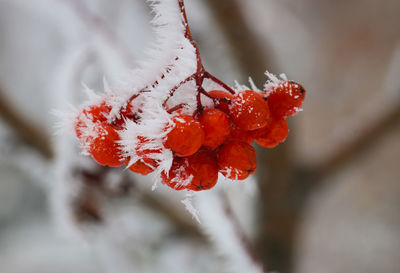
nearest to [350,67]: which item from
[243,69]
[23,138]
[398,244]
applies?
[398,244]

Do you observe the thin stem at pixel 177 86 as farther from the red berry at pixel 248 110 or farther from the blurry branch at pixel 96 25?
the blurry branch at pixel 96 25

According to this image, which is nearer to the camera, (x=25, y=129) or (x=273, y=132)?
(x=273, y=132)

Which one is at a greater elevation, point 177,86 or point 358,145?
point 358,145

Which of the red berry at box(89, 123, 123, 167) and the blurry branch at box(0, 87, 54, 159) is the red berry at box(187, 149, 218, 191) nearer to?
the red berry at box(89, 123, 123, 167)

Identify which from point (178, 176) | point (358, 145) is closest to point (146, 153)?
point (178, 176)

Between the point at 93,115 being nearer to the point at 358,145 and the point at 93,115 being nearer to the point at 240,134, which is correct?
the point at 240,134

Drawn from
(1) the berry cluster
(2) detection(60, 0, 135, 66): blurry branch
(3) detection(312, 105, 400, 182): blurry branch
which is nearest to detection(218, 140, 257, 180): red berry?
(1) the berry cluster

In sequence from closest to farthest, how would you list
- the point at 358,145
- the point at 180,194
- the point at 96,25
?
the point at 96,25 < the point at 358,145 < the point at 180,194
